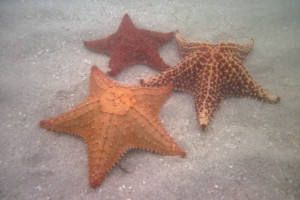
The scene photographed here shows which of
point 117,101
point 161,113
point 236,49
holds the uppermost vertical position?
point 236,49

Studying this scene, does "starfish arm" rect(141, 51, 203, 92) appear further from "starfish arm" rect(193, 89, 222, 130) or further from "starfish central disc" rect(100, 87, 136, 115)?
"starfish central disc" rect(100, 87, 136, 115)

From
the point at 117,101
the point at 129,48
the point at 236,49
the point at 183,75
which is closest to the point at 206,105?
the point at 183,75

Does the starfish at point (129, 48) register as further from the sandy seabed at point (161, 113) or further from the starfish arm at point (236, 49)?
the starfish arm at point (236, 49)

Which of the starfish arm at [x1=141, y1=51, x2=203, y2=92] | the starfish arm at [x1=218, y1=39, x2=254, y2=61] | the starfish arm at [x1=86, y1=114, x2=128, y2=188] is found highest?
the starfish arm at [x1=218, y1=39, x2=254, y2=61]

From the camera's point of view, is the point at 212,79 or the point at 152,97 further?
the point at 212,79

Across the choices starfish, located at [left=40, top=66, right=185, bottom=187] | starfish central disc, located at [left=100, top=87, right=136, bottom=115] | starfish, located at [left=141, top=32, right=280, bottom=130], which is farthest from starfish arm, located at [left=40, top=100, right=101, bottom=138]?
starfish, located at [left=141, top=32, right=280, bottom=130]

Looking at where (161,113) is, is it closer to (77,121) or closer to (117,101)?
(117,101)

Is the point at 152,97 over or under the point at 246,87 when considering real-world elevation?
under
